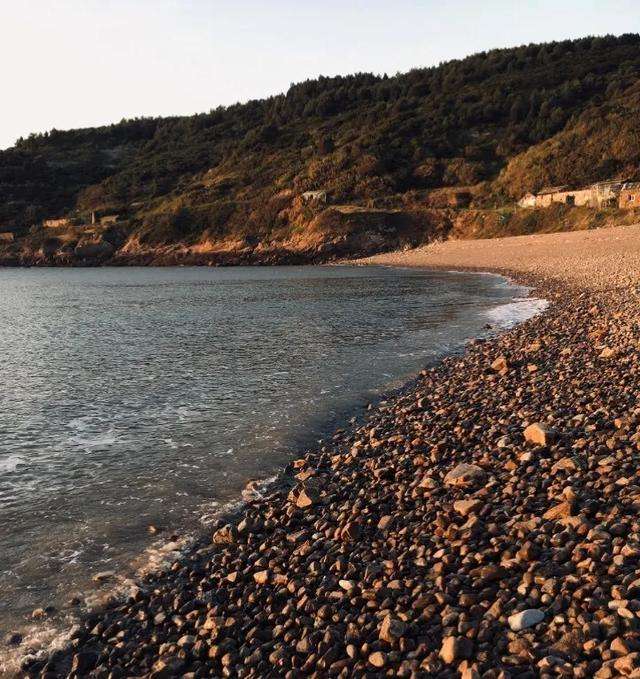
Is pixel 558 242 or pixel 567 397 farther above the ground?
pixel 558 242

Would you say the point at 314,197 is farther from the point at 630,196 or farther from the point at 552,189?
the point at 630,196

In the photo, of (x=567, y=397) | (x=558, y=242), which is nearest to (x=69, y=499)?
(x=567, y=397)

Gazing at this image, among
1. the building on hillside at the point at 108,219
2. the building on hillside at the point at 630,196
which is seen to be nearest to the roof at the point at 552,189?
the building on hillside at the point at 630,196

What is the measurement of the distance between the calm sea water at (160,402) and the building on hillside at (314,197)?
60.3 m

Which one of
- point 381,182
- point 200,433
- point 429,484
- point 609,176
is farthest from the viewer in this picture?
point 381,182

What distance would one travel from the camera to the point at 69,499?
9.66 meters

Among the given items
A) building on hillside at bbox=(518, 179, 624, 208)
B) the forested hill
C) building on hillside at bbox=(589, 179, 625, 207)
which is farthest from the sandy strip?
the forested hill

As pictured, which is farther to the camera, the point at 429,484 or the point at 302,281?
Answer: the point at 302,281

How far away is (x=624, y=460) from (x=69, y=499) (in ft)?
29.0

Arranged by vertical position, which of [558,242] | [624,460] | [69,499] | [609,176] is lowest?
[69,499]

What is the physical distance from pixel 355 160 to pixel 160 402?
316ft

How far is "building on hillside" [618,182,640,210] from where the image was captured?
63906mm

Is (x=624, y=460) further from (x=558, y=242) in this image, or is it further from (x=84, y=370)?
(x=558, y=242)

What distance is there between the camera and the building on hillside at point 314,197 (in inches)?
3716
